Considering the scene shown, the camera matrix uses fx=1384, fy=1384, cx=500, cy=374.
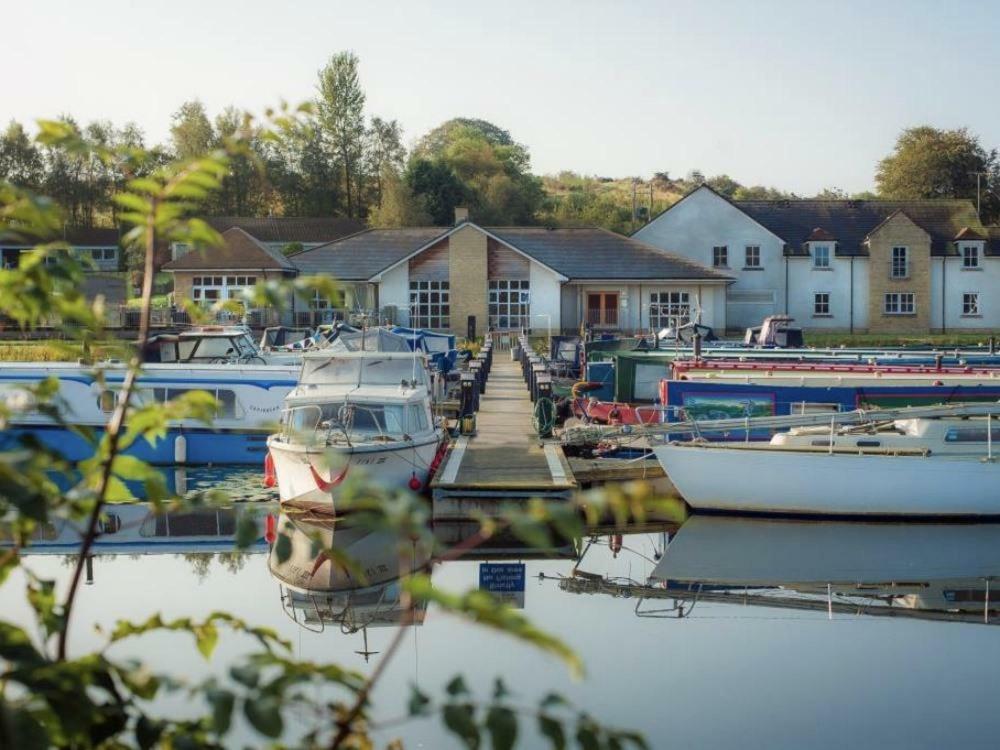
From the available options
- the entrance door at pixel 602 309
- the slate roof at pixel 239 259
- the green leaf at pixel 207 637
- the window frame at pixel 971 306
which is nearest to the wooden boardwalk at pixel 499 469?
the green leaf at pixel 207 637

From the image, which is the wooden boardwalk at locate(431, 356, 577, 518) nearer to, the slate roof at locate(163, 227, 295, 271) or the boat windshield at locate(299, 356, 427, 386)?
the boat windshield at locate(299, 356, 427, 386)

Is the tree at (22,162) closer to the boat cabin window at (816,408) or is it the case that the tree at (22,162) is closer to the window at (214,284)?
the window at (214,284)

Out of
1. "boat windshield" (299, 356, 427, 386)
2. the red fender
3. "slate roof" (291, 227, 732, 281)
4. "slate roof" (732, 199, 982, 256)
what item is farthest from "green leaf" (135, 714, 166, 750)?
"slate roof" (732, 199, 982, 256)

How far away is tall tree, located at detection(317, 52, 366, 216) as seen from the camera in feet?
336

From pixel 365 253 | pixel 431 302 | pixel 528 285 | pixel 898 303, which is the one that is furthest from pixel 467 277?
pixel 898 303

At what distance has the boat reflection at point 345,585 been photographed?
16.9m

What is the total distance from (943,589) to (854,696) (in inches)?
222

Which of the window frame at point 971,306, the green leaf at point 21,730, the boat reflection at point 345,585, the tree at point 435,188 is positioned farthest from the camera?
the tree at point 435,188

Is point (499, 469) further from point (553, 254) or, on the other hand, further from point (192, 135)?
point (192, 135)

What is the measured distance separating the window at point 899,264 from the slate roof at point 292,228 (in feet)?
114

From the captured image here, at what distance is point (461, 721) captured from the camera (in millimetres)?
3635

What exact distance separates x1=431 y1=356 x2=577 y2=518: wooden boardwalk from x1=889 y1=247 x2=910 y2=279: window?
3637 cm

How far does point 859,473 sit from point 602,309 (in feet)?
129

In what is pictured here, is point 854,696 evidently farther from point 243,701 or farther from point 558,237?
point 558,237
